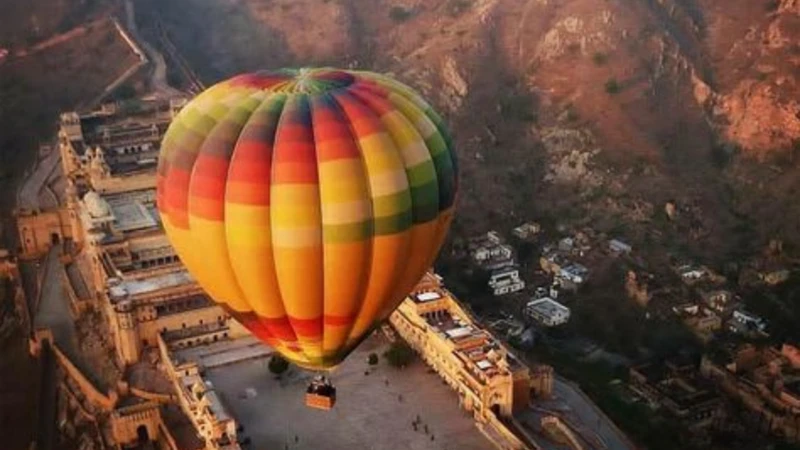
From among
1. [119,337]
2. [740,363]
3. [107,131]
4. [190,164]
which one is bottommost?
[740,363]

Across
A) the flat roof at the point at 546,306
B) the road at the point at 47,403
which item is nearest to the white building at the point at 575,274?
the flat roof at the point at 546,306

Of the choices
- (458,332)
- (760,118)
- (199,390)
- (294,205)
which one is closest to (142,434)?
(199,390)

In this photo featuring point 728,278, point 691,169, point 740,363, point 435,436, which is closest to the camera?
point 435,436

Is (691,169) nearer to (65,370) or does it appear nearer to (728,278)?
(728,278)

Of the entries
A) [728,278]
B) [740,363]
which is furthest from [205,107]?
[728,278]

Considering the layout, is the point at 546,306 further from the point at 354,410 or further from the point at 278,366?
the point at 354,410

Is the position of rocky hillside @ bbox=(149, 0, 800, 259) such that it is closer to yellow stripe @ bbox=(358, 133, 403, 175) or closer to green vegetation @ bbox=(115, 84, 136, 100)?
green vegetation @ bbox=(115, 84, 136, 100)

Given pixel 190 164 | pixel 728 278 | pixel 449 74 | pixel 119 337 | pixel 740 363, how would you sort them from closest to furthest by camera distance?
1. pixel 190 164
2. pixel 119 337
3. pixel 740 363
4. pixel 728 278
5. pixel 449 74
